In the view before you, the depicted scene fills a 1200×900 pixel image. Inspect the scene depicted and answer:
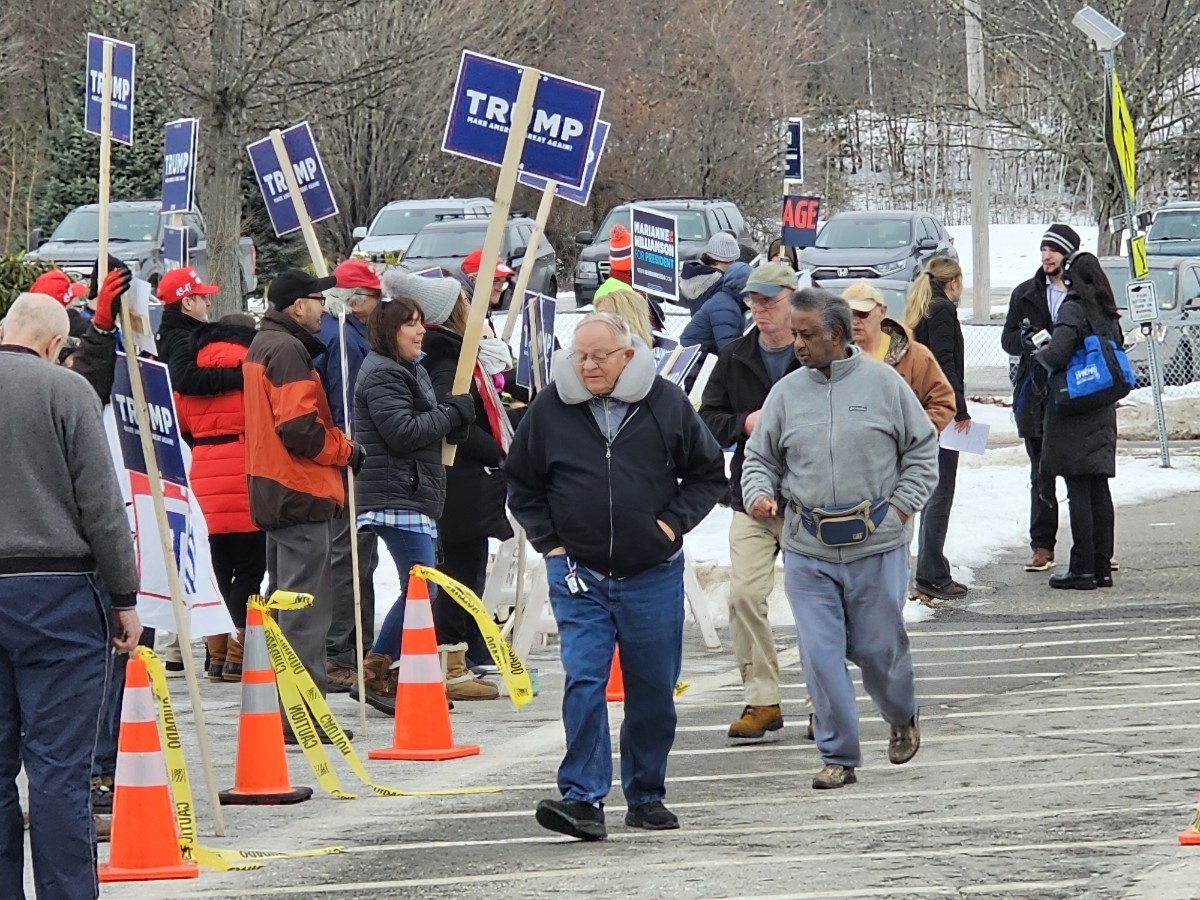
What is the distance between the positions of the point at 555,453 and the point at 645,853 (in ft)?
4.63

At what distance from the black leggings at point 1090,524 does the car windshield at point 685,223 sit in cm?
2317

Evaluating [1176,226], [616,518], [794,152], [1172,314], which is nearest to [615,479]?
[616,518]

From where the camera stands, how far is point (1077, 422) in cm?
1319

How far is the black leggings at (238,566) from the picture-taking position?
36.8 feet

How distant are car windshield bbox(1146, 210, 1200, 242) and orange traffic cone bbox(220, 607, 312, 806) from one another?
29365 mm

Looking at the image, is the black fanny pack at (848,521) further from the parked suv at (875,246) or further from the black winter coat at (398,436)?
the parked suv at (875,246)

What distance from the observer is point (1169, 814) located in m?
7.28

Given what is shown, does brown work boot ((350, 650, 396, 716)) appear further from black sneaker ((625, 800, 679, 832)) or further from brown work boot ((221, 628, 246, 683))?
black sneaker ((625, 800, 679, 832))

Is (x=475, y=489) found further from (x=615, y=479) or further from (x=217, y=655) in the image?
(x=615, y=479)

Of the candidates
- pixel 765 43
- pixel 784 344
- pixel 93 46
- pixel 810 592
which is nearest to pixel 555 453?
pixel 810 592

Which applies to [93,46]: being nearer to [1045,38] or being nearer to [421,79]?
[1045,38]

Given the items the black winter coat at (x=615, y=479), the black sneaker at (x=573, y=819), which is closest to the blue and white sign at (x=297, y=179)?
the black winter coat at (x=615, y=479)

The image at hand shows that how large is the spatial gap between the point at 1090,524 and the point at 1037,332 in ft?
4.00

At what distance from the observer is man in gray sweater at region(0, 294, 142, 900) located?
20.4ft
